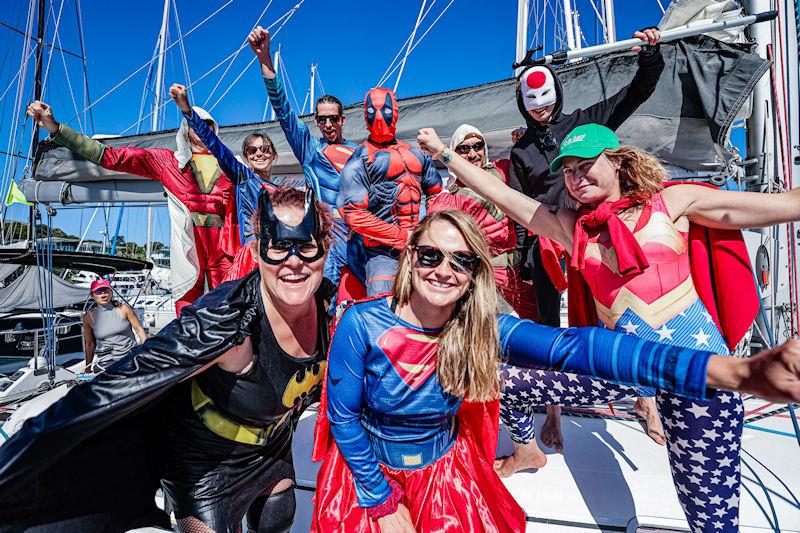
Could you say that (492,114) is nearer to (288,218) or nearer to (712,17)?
(712,17)

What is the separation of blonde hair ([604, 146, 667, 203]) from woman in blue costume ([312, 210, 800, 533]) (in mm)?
588

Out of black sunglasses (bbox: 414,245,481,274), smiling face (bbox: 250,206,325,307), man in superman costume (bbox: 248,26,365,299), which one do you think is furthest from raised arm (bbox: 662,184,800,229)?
man in superman costume (bbox: 248,26,365,299)

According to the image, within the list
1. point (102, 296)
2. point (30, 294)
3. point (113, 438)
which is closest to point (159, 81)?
point (30, 294)

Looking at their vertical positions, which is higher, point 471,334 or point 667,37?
point 667,37

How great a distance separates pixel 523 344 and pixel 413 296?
40 cm

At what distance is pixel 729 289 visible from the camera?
153 centimetres

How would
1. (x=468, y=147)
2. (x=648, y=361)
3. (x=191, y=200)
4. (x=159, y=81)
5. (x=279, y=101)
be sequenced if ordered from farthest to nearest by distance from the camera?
(x=159, y=81) < (x=191, y=200) < (x=279, y=101) < (x=468, y=147) < (x=648, y=361)

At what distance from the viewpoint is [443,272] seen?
138 cm

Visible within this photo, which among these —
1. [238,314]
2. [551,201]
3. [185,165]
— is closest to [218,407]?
[238,314]

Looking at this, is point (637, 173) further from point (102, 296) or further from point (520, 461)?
point (102, 296)

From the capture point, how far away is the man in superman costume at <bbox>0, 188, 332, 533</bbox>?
4.11 ft

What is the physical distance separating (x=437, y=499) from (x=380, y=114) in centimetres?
222

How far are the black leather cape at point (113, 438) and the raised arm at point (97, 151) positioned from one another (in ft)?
8.15

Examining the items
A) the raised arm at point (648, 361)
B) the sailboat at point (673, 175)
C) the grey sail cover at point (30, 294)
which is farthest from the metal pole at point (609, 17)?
the grey sail cover at point (30, 294)
